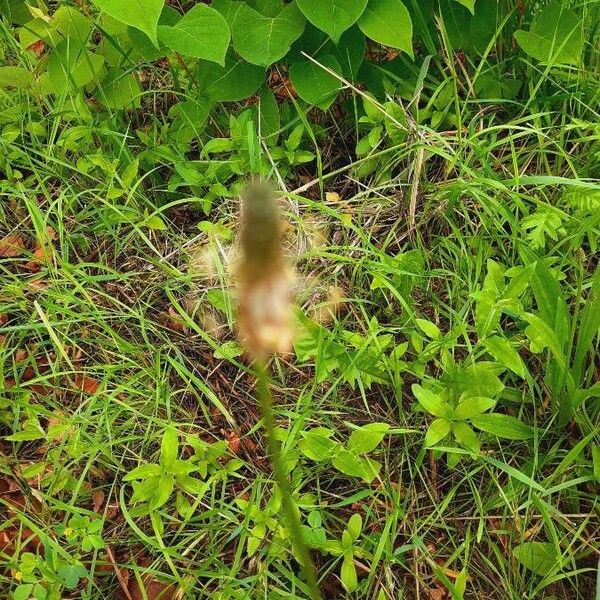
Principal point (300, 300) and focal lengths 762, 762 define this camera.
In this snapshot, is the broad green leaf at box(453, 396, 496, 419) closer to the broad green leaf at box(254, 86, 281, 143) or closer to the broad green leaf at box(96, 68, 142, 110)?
the broad green leaf at box(254, 86, 281, 143)

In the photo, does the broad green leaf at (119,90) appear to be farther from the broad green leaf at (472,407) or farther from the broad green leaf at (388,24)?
the broad green leaf at (472,407)

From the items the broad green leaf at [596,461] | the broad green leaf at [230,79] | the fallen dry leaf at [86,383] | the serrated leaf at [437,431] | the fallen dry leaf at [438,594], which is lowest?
the fallen dry leaf at [438,594]

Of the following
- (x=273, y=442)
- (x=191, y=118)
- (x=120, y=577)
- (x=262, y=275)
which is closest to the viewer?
(x=262, y=275)

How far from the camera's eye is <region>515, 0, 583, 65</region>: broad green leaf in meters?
1.99

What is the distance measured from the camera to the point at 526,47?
2.01 meters

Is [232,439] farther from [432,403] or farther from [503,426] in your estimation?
[503,426]

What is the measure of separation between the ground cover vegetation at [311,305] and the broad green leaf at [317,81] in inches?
0.4

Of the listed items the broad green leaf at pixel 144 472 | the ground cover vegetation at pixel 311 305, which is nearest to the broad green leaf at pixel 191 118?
the ground cover vegetation at pixel 311 305

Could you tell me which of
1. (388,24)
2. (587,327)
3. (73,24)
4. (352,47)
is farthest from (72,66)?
(587,327)

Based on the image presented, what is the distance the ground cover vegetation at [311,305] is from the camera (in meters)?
1.52

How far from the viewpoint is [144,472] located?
154cm

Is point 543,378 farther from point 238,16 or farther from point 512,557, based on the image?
point 238,16

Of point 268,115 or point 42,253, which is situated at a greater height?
point 268,115

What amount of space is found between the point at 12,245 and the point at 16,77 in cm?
53
